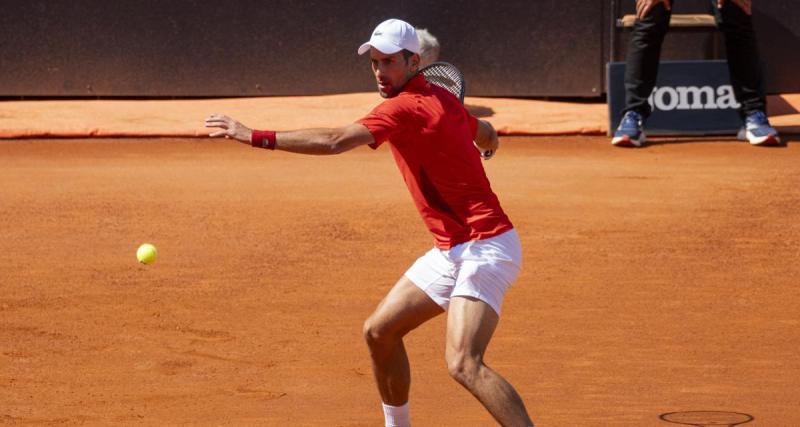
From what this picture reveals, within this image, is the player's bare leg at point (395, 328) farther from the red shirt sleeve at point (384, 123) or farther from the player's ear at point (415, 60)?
the player's ear at point (415, 60)

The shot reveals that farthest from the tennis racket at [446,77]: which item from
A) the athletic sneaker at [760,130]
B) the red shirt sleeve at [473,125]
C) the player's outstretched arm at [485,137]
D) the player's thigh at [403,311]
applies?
the athletic sneaker at [760,130]

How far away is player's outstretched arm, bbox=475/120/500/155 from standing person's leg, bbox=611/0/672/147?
6958 millimetres

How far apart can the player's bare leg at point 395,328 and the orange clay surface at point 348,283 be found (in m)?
0.70

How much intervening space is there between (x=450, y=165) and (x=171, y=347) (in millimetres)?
2964

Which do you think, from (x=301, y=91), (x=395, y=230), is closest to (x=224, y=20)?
(x=301, y=91)

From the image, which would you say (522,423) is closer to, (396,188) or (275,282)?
(275,282)

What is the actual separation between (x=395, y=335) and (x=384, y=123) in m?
0.95

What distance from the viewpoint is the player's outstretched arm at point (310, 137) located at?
5719 millimetres

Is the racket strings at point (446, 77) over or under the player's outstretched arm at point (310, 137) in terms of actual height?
over

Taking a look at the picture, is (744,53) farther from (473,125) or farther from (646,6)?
(473,125)

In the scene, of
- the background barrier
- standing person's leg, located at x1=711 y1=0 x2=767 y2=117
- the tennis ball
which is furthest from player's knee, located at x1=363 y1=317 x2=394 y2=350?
the background barrier

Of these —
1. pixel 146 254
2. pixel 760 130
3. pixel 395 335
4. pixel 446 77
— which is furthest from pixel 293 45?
pixel 395 335

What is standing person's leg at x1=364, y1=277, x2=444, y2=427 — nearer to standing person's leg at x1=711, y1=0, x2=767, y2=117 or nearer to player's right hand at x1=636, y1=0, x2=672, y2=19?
player's right hand at x1=636, y1=0, x2=672, y2=19

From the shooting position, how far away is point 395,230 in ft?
35.8
